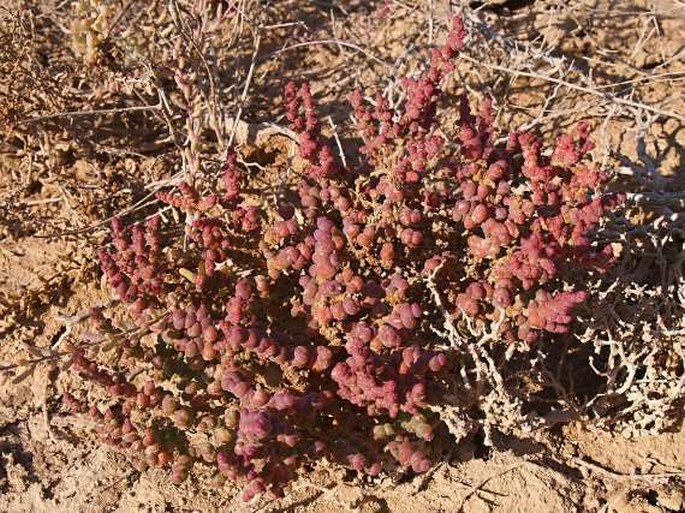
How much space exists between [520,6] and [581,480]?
2751mm

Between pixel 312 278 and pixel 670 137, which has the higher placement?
pixel 312 278

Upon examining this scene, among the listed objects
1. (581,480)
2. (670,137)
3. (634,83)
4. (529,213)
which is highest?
(529,213)

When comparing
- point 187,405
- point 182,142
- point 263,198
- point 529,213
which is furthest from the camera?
point 182,142

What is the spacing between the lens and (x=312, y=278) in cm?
239

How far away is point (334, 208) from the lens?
2650mm

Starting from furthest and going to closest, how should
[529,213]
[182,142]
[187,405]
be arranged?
[182,142] → [187,405] → [529,213]

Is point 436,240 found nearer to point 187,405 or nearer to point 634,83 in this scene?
point 187,405

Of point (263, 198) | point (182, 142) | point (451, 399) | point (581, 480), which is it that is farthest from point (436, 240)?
point (182, 142)

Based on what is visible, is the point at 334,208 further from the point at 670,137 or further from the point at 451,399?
the point at 670,137

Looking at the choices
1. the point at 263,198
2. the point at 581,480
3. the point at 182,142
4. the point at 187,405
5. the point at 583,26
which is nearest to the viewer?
the point at 187,405

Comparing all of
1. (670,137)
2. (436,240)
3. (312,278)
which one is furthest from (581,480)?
(670,137)

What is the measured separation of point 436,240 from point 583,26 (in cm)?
218

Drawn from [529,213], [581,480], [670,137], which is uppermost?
[529,213]

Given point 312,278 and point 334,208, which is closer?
point 312,278
